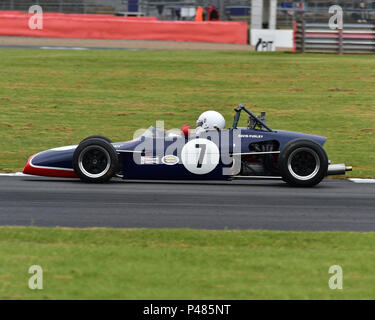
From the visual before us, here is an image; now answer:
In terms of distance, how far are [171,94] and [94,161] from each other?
855cm

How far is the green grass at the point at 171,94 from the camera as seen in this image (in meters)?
14.2

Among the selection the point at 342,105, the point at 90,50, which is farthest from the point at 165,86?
the point at 90,50

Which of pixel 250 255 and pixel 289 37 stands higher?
pixel 289 37

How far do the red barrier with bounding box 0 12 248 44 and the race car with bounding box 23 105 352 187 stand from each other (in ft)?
60.9

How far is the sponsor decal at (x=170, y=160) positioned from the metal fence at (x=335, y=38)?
619 inches

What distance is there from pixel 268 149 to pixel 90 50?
54.3ft

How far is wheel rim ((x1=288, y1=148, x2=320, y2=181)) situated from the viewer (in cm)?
942

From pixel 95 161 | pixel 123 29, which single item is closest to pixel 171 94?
pixel 95 161

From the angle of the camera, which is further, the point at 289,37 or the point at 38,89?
the point at 289,37

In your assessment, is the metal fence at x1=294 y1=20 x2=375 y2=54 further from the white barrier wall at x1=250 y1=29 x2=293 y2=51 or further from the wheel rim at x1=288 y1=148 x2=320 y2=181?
the wheel rim at x1=288 y1=148 x2=320 y2=181

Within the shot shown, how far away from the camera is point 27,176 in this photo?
34.2ft

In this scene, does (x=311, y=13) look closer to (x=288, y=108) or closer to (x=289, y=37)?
(x=289, y=37)

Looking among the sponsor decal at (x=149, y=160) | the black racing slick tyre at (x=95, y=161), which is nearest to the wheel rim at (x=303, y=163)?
the sponsor decal at (x=149, y=160)
